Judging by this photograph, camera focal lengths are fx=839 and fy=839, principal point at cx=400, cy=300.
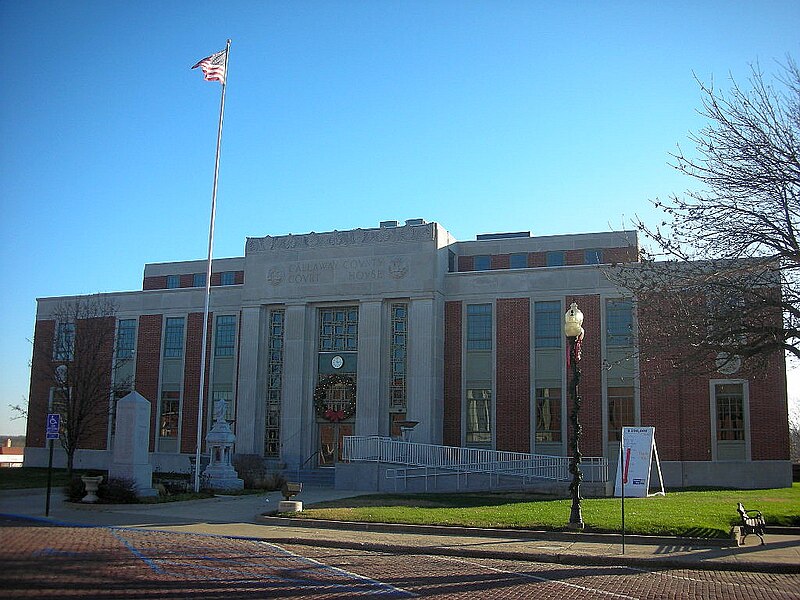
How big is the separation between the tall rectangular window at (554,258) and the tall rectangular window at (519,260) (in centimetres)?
112

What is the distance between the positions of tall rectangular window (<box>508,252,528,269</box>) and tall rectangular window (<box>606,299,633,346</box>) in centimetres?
787

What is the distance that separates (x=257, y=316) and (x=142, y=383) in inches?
316

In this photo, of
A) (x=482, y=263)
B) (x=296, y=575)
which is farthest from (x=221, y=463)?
(x=296, y=575)

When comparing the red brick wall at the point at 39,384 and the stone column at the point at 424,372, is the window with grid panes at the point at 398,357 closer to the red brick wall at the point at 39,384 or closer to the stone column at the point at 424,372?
the stone column at the point at 424,372

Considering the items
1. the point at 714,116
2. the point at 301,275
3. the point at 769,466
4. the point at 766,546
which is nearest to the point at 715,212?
the point at 714,116

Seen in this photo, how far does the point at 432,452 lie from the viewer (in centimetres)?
3566

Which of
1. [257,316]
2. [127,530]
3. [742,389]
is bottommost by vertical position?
[127,530]

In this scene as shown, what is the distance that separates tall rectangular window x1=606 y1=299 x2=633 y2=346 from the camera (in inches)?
1480

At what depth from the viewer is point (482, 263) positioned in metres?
45.0

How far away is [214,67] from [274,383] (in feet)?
53.5

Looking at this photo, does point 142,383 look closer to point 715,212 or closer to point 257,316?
point 257,316

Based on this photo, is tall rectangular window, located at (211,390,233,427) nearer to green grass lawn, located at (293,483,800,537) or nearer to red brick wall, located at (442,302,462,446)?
red brick wall, located at (442,302,462,446)

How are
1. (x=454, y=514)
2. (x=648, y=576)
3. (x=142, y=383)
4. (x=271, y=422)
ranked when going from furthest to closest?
(x=142, y=383) < (x=271, y=422) < (x=454, y=514) < (x=648, y=576)

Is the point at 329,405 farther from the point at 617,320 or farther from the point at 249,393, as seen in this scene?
the point at 617,320
